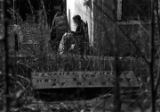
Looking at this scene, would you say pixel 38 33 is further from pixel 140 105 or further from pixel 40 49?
pixel 140 105

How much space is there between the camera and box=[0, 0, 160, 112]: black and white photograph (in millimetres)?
3053

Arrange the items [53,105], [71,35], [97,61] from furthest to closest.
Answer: [71,35] → [97,61] → [53,105]

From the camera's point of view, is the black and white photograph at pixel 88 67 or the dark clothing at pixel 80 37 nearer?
the black and white photograph at pixel 88 67

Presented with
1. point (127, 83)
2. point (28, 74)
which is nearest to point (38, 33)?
point (28, 74)

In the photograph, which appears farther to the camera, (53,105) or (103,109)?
(53,105)

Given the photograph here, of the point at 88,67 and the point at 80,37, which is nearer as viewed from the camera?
the point at 88,67

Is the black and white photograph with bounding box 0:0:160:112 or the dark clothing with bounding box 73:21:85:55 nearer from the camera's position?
the black and white photograph with bounding box 0:0:160:112

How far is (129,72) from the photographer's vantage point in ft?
14.6

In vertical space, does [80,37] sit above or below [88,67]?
above

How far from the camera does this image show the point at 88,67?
18.8ft

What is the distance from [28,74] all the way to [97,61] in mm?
934

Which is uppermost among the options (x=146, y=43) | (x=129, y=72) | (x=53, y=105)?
(x=146, y=43)

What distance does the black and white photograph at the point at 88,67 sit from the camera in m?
3.05

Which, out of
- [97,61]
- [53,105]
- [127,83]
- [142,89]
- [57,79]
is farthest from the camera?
[97,61]
